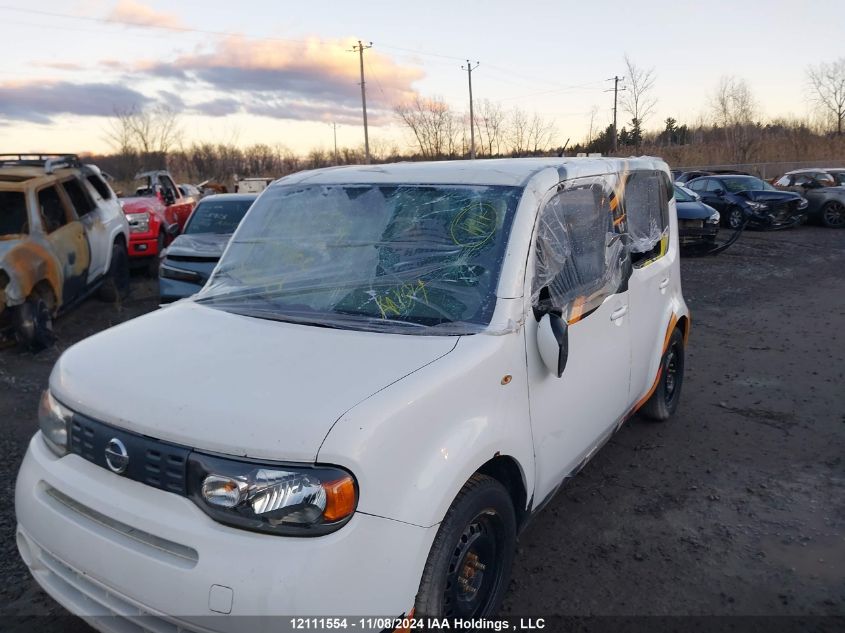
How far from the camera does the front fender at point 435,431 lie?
1.99 metres

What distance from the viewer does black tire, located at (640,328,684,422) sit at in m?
4.88

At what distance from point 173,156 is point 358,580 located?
197 feet

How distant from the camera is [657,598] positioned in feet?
9.97

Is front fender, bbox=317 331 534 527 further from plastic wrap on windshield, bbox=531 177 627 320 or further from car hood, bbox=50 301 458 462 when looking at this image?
plastic wrap on windshield, bbox=531 177 627 320

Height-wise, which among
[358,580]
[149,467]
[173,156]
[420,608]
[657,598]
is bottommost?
[657,598]

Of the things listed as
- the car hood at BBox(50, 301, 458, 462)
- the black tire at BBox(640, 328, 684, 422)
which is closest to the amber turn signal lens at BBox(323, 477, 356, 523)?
the car hood at BBox(50, 301, 458, 462)

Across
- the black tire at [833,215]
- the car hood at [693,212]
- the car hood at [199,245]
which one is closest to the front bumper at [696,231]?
the car hood at [693,212]

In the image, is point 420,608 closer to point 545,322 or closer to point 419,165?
point 545,322

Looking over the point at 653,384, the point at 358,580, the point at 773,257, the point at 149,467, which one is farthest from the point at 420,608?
the point at 773,257

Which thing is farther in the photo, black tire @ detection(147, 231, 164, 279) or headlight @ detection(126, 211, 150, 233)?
black tire @ detection(147, 231, 164, 279)

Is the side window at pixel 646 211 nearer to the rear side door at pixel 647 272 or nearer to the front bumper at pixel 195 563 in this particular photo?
the rear side door at pixel 647 272

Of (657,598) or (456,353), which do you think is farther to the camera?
(657,598)

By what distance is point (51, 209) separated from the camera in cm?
808

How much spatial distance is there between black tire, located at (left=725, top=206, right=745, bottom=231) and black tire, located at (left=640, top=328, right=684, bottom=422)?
14.8 meters
